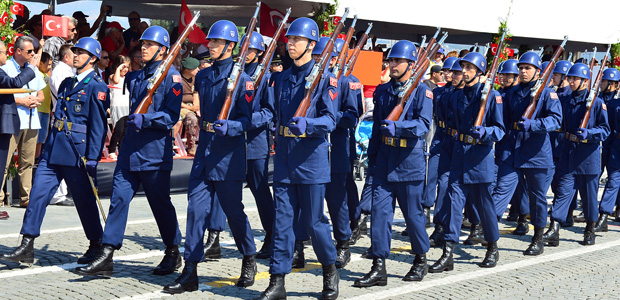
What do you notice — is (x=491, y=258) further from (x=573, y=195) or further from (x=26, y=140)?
(x=26, y=140)

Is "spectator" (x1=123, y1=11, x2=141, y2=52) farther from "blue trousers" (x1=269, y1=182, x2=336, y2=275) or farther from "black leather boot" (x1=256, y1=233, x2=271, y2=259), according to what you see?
"blue trousers" (x1=269, y1=182, x2=336, y2=275)

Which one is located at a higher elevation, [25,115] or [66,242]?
Result: [25,115]

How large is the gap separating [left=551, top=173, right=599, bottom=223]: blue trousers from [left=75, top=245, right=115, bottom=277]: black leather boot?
5.27 meters

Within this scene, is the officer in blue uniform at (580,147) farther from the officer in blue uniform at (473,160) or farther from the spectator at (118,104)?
the spectator at (118,104)

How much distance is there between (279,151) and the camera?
6449 millimetres

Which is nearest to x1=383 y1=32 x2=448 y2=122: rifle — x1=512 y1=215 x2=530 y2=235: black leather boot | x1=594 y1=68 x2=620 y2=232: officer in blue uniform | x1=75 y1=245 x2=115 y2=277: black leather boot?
x1=75 y1=245 x2=115 y2=277: black leather boot

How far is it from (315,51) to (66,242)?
10.2 feet

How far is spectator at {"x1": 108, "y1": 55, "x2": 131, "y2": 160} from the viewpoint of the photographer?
1247cm

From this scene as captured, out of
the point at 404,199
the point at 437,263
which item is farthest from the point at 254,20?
the point at 437,263

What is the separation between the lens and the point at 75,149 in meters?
7.25

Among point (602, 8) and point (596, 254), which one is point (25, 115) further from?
point (602, 8)

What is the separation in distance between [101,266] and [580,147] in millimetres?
6029

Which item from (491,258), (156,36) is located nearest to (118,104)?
(156,36)

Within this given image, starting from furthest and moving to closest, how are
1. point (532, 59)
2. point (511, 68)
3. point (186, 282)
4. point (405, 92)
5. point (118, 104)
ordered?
point (118, 104)
point (511, 68)
point (532, 59)
point (405, 92)
point (186, 282)
